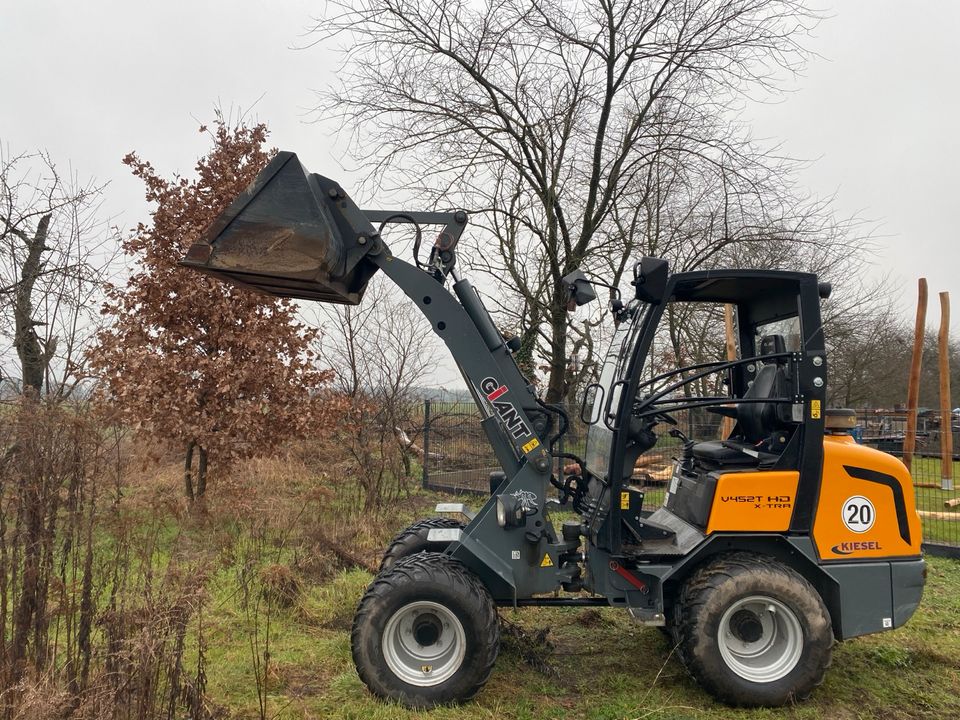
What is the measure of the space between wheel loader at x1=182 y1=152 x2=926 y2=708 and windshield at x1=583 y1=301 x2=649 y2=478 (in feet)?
0.11

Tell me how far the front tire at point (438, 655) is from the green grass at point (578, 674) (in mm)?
118

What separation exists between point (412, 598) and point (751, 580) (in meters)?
2.09

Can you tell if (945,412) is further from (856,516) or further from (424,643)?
(424,643)

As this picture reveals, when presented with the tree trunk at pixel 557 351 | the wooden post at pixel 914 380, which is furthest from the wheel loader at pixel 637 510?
the tree trunk at pixel 557 351

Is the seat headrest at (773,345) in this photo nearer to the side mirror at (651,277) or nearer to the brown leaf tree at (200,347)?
the side mirror at (651,277)

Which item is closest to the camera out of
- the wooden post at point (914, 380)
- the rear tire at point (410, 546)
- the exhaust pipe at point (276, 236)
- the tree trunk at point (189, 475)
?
the exhaust pipe at point (276, 236)

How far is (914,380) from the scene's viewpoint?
1111cm

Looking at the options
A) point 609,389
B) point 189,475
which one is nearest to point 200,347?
point 189,475

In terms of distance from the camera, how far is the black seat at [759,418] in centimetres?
470

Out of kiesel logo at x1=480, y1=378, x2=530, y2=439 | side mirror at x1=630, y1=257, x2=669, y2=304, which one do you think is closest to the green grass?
kiesel logo at x1=480, y1=378, x2=530, y2=439

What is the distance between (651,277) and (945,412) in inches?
339

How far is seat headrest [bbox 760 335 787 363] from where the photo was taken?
4.86 meters

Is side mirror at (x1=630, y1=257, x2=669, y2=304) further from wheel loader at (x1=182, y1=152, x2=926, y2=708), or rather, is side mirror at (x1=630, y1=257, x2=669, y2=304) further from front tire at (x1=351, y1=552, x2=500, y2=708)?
front tire at (x1=351, y1=552, x2=500, y2=708)

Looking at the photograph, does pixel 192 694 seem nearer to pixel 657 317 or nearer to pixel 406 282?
pixel 406 282
